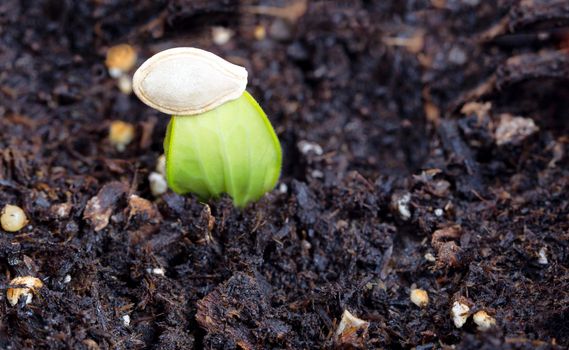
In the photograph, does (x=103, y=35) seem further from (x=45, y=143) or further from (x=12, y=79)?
(x=45, y=143)

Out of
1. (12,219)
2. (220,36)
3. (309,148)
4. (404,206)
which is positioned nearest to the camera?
(12,219)

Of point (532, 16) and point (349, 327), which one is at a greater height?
point (532, 16)

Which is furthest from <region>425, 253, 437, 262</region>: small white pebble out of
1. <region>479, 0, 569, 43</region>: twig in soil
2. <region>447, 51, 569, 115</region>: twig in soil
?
<region>479, 0, 569, 43</region>: twig in soil

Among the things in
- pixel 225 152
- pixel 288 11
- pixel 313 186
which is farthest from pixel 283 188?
pixel 288 11

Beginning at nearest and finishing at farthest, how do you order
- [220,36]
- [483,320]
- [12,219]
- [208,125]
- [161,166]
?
1. [483,320]
2. [208,125]
3. [12,219]
4. [161,166]
5. [220,36]

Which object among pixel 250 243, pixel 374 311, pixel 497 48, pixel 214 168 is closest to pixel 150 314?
pixel 250 243

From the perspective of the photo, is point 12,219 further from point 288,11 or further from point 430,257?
point 288,11

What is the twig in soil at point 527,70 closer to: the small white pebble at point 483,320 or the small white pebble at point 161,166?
the small white pebble at point 483,320
